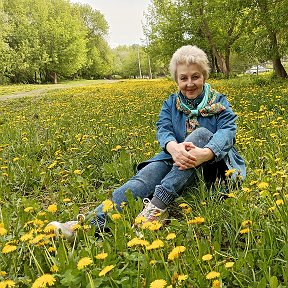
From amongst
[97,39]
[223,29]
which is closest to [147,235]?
[223,29]

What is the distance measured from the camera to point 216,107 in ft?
9.55

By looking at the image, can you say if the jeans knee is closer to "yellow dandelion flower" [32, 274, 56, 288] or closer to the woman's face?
the woman's face

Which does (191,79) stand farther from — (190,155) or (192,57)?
(190,155)

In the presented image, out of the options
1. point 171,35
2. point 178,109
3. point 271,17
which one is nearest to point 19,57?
point 171,35

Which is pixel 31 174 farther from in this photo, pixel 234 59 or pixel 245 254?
pixel 234 59

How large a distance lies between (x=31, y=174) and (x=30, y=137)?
76.2 inches

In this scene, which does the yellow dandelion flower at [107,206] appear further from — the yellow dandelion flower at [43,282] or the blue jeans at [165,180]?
the yellow dandelion flower at [43,282]

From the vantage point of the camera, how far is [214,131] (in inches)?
117

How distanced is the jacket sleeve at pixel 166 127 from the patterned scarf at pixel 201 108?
0.13 meters

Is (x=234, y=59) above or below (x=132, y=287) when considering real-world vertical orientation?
above

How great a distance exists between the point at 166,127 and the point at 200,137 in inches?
18.3

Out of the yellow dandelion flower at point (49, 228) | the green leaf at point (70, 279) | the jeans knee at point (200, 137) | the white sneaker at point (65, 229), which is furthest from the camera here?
the jeans knee at point (200, 137)

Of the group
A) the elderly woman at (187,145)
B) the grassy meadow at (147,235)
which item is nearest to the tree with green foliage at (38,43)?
the grassy meadow at (147,235)

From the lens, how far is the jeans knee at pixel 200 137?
2.71m
